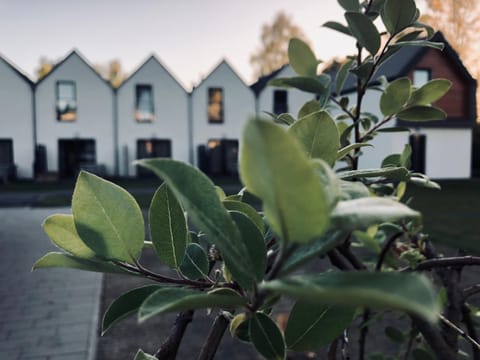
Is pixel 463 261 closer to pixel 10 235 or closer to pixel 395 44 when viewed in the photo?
pixel 395 44

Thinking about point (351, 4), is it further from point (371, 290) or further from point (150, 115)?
point (150, 115)

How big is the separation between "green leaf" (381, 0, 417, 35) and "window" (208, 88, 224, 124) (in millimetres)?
21059

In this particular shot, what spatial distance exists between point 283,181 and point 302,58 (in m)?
0.79

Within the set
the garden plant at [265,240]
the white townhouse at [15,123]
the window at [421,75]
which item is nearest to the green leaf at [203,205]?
the garden plant at [265,240]

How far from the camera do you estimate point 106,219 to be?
406 millimetres

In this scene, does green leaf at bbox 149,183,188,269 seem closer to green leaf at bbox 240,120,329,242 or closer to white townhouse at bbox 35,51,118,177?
green leaf at bbox 240,120,329,242

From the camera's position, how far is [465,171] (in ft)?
68.7

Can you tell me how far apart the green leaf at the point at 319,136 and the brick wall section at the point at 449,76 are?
68.6 ft

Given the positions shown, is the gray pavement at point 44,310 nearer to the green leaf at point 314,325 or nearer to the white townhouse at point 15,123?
the green leaf at point 314,325

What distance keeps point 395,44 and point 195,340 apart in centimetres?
369

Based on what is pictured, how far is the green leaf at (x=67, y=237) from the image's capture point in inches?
16.8

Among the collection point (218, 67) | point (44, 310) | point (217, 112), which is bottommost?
point (44, 310)

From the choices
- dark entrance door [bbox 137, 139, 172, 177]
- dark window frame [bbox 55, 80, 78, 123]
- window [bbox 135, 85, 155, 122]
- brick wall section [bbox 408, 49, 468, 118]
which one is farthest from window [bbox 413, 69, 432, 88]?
dark window frame [bbox 55, 80, 78, 123]

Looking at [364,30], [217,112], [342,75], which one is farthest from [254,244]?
[217,112]
